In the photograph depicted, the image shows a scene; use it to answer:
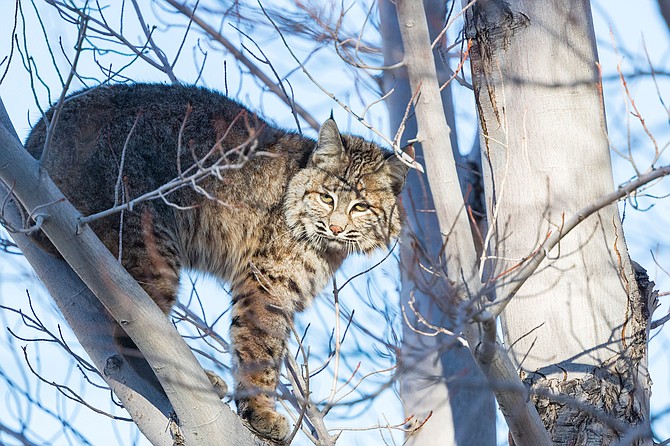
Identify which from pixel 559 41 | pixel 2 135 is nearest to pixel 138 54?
pixel 2 135

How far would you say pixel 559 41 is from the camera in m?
3.74

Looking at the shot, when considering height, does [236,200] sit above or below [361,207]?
below

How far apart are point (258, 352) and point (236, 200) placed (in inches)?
37.9

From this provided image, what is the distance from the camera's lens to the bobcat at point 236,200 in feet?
14.4

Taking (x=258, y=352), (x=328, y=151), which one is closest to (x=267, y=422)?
(x=258, y=352)

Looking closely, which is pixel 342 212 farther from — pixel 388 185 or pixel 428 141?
pixel 428 141

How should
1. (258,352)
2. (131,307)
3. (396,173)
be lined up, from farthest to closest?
(396,173)
(258,352)
(131,307)

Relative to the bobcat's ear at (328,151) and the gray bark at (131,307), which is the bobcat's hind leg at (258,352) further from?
the bobcat's ear at (328,151)

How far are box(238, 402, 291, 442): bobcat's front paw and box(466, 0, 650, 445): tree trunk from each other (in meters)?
1.37

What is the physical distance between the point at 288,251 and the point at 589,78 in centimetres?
218

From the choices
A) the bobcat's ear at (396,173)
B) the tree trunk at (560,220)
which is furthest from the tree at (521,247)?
the bobcat's ear at (396,173)

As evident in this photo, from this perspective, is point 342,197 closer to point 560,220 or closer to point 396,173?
point 396,173

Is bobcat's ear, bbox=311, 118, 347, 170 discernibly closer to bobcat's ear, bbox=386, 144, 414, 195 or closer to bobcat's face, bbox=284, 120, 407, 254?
bobcat's face, bbox=284, 120, 407, 254

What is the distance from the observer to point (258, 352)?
15.2 feet
